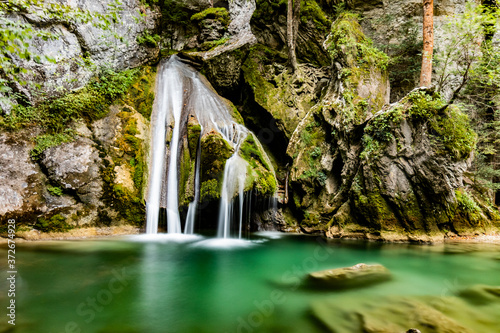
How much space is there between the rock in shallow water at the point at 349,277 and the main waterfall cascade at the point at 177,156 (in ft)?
15.7

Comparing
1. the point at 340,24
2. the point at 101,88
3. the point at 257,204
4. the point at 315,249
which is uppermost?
the point at 340,24

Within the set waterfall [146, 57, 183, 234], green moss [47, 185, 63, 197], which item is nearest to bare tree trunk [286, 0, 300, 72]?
waterfall [146, 57, 183, 234]

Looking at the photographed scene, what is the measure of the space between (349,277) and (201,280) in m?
3.18

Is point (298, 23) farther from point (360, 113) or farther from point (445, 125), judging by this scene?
point (445, 125)

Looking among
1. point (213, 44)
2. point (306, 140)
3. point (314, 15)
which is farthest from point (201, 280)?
point (314, 15)

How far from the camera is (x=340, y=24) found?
38.3ft

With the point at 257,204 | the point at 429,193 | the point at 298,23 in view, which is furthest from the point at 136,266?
the point at 298,23

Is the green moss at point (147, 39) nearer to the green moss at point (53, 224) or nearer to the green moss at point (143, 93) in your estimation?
the green moss at point (143, 93)

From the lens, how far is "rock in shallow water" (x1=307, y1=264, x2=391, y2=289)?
515 centimetres

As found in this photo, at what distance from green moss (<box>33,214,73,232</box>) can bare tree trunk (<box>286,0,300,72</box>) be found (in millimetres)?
12017

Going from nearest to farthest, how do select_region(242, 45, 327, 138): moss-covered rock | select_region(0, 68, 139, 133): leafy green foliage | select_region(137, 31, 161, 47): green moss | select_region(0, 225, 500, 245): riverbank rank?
select_region(0, 225, 500, 245): riverbank → select_region(0, 68, 139, 133): leafy green foliage → select_region(137, 31, 161, 47): green moss → select_region(242, 45, 327, 138): moss-covered rock

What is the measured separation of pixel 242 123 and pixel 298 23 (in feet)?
21.4

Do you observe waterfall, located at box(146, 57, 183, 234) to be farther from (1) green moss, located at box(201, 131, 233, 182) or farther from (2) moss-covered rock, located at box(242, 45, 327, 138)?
(2) moss-covered rock, located at box(242, 45, 327, 138)

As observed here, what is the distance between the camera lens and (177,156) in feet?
34.1
